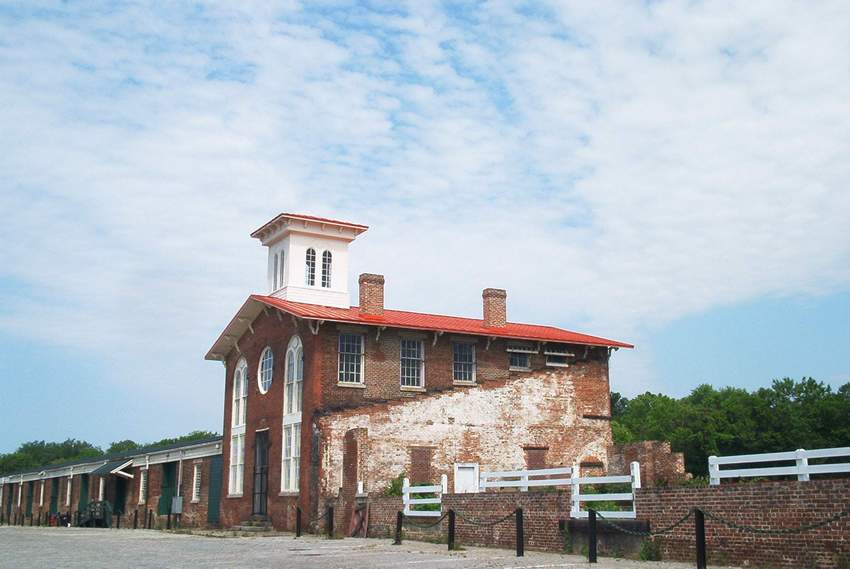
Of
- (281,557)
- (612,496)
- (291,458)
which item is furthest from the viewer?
(291,458)

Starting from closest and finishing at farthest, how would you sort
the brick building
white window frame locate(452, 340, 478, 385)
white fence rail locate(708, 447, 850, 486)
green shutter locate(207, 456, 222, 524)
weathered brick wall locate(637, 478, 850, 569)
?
white fence rail locate(708, 447, 850, 486), weathered brick wall locate(637, 478, 850, 569), the brick building, white window frame locate(452, 340, 478, 385), green shutter locate(207, 456, 222, 524)

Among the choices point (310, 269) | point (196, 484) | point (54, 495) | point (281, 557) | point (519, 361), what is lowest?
point (54, 495)

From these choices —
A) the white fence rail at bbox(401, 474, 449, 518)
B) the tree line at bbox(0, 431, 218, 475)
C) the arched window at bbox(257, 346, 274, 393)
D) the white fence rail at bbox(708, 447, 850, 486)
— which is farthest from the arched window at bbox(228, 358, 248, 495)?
the tree line at bbox(0, 431, 218, 475)

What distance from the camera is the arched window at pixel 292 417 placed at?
31.8 meters

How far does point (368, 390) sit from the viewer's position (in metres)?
32.4

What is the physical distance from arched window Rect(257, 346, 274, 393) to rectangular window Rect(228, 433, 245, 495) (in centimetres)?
252

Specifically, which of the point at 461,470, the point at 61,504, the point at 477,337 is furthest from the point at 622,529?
the point at 61,504

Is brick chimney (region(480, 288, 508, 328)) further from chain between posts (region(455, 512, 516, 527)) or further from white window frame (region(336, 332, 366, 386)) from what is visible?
chain between posts (region(455, 512, 516, 527))

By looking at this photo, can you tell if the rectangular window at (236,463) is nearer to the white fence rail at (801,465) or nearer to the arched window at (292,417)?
the arched window at (292,417)

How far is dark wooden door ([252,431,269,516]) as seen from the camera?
Answer: 112 ft

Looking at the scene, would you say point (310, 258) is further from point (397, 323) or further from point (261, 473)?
point (261, 473)

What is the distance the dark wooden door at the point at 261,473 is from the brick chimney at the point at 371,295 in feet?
19.5

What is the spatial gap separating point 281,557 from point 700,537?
8085 mm

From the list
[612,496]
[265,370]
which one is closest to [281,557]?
[612,496]
